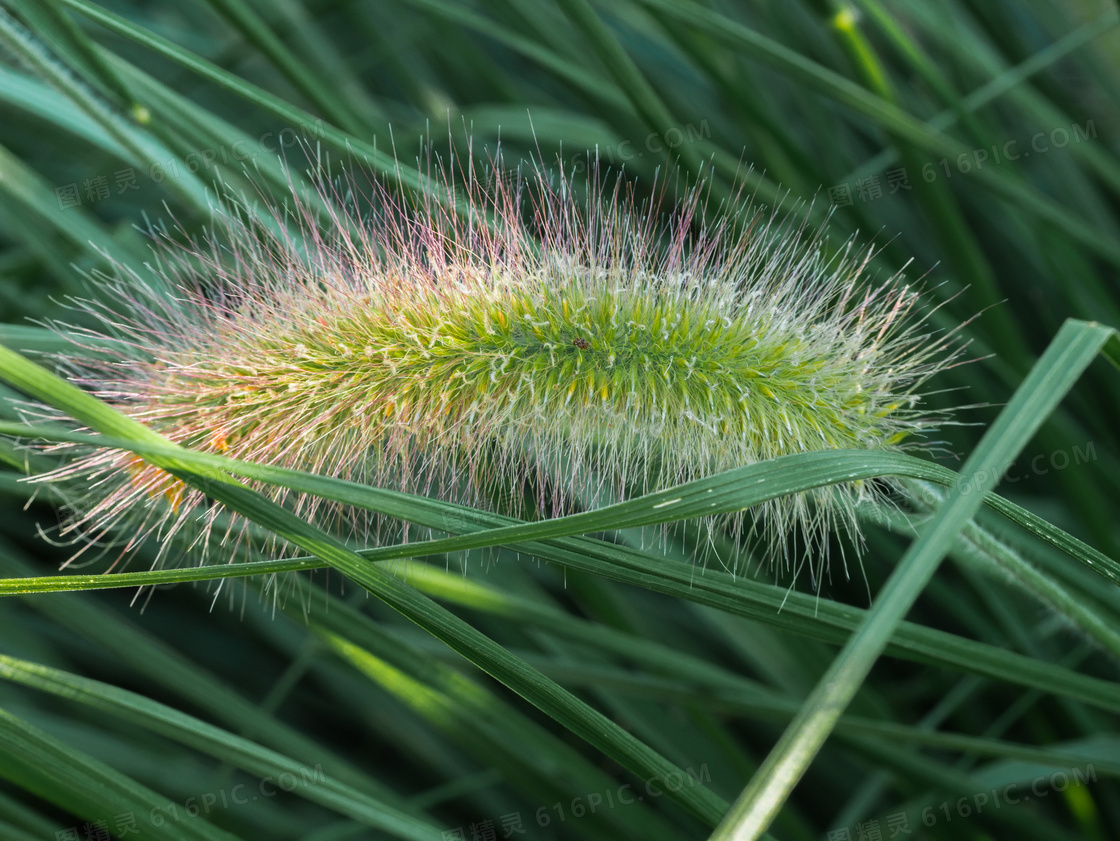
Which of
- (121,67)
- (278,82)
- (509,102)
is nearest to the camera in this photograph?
(121,67)

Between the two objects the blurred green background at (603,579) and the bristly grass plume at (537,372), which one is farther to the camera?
the blurred green background at (603,579)

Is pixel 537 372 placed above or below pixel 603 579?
above

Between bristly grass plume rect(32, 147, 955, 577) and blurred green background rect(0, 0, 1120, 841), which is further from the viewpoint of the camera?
blurred green background rect(0, 0, 1120, 841)

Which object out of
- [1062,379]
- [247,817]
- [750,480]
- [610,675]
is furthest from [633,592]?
[1062,379]

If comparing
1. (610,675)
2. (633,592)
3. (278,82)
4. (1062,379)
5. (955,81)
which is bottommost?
(610,675)

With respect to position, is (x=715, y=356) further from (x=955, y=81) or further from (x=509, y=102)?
(x=955, y=81)

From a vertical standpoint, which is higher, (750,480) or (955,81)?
(955,81)

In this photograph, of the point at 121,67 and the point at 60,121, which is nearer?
the point at 121,67

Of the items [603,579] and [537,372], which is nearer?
[537,372]
